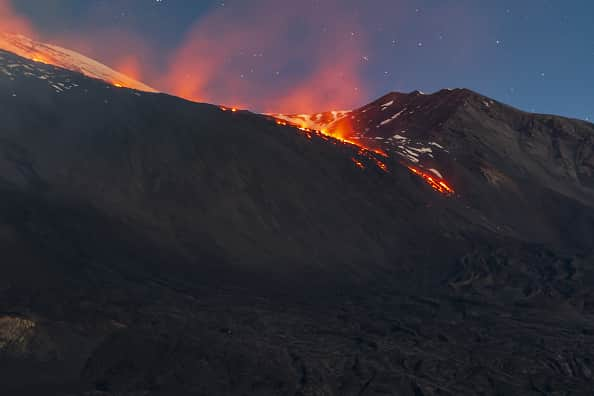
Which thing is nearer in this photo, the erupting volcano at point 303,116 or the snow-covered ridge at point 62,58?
the erupting volcano at point 303,116

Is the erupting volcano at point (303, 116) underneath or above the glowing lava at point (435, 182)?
above

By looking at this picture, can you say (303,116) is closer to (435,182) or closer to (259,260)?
(435,182)

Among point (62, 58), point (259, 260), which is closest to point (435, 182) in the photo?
point (259, 260)

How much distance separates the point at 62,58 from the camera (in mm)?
96062

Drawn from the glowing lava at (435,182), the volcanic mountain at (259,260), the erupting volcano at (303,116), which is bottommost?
the volcanic mountain at (259,260)

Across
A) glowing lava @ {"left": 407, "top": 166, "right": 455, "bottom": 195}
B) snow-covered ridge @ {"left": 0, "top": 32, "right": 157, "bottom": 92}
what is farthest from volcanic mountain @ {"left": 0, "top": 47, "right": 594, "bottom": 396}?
snow-covered ridge @ {"left": 0, "top": 32, "right": 157, "bottom": 92}

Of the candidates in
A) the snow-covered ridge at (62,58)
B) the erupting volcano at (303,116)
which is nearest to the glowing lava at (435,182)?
the erupting volcano at (303,116)

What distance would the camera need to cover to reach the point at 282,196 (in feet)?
153

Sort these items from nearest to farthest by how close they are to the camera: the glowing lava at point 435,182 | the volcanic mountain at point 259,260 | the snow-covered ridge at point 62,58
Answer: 1. the volcanic mountain at point 259,260
2. the glowing lava at point 435,182
3. the snow-covered ridge at point 62,58

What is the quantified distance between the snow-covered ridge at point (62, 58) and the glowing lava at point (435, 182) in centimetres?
4102

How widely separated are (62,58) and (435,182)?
6503cm

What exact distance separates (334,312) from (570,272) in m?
25.4

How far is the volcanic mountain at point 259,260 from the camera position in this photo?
2141 centimetres

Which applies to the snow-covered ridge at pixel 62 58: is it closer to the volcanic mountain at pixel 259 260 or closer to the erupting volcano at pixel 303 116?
the erupting volcano at pixel 303 116
